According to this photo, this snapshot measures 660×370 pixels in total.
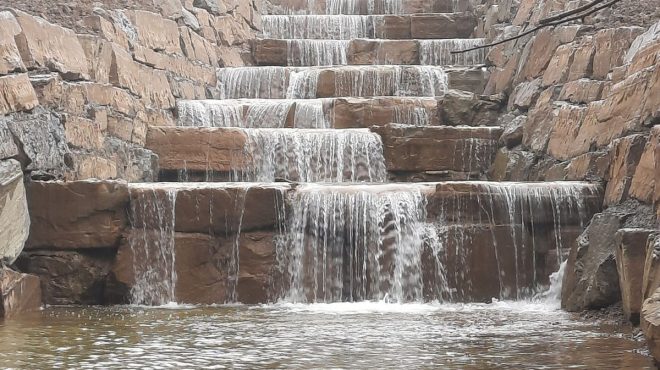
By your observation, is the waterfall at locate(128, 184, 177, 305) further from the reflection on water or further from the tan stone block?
the tan stone block

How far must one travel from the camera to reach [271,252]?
8.66 meters

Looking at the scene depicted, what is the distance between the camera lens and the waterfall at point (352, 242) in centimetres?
859

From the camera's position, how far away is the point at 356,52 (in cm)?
1495

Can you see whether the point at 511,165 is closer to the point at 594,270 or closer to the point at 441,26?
the point at 594,270

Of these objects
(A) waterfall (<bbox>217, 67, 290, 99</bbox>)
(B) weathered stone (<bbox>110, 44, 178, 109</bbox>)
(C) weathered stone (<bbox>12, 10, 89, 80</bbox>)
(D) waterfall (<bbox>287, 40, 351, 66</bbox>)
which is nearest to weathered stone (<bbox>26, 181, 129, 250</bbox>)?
(C) weathered stone (<bbox>12, 10, 89, 80</bbox>)

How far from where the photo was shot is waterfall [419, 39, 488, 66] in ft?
47.6

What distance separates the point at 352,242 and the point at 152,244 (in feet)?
6.54

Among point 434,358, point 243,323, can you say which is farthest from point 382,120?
point 434,358

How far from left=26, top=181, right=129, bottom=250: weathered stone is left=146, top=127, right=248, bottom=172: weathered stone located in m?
2.34

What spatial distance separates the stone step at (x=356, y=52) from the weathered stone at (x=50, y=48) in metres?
5.80

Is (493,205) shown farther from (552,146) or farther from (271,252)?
(271,252)

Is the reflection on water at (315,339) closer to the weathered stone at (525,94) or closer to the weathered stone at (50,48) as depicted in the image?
the weathered stone at (50,48)

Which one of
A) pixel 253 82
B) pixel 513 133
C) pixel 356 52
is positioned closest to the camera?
pixel 513 133

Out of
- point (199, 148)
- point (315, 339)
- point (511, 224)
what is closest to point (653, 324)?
point (315, 339)
